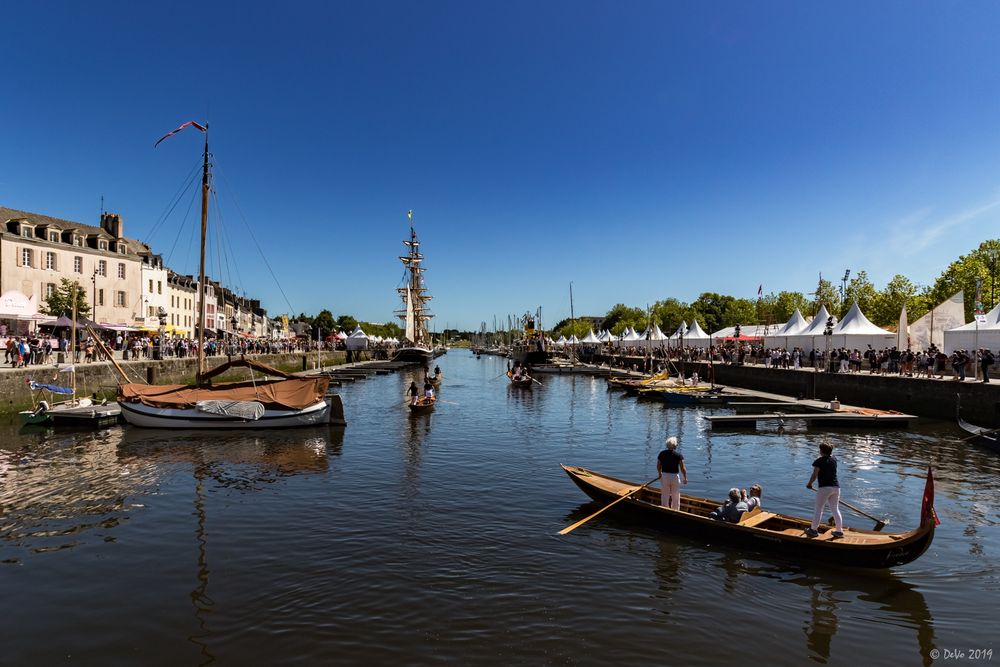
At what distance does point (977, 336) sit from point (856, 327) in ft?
31.4

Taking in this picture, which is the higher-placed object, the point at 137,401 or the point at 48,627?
the point at 137,401

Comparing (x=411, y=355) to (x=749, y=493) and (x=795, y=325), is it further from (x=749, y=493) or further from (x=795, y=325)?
(x=749, y=493)

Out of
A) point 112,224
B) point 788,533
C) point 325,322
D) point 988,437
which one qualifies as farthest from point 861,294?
point 325,322

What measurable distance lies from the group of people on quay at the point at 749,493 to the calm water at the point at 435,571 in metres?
0.85

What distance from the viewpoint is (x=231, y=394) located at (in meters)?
30.1

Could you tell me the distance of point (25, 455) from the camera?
22.7 metres

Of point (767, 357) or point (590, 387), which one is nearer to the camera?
point (767, 357)

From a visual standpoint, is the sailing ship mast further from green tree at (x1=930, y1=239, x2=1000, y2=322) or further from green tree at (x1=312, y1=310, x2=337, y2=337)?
green tree at (x1=930, y1=239, x2=1000, y2=322)

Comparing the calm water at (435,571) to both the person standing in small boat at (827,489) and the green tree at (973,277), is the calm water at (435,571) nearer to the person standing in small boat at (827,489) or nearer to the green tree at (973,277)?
the person standing in small boat at (827,489)

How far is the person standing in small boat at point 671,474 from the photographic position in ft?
45.2

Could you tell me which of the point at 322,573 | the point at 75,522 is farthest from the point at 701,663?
the point at 75,522

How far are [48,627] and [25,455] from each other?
17718 millimetres

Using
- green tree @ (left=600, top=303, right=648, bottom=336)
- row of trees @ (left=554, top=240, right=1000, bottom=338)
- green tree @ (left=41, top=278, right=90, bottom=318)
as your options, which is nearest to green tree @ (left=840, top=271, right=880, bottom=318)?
row of trees @ (left=554, top=240, right=1000, bottom=338)

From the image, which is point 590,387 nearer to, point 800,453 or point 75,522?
point 800,453
